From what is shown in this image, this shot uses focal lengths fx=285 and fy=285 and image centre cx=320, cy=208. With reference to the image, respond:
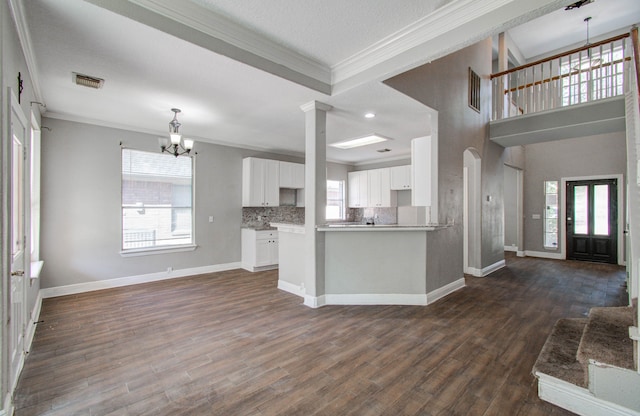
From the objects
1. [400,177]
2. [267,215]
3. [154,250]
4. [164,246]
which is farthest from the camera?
[400,177]

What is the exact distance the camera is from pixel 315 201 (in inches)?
145

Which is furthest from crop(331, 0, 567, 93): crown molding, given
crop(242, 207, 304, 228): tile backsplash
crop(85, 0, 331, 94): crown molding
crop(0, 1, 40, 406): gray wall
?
crop(242, 207, 304, 228): tile backsplash

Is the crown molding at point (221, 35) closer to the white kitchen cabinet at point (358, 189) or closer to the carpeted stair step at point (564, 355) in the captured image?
the carpeted stair step at point (564, 355)

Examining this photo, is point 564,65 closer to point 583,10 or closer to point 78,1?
point 583,10

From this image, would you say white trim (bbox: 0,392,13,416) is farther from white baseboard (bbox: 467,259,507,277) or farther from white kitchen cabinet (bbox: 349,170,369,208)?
white kitchen cabinet (bbox: 349,170,369,208)

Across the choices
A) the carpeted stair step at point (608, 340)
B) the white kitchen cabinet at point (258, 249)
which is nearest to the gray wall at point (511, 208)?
the carpeted stair step at point (608, 340)

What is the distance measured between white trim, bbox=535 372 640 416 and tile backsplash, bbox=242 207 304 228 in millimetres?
5322

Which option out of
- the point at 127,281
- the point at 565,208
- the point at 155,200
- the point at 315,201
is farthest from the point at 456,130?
the point at 127,281

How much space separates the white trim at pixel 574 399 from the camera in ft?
5.81

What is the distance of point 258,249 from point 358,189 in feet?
12.1

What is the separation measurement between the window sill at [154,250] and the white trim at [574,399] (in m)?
5.35

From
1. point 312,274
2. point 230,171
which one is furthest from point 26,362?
point 230,171

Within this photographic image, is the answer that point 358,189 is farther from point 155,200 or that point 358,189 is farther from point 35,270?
point 35,270

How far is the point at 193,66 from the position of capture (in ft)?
8.92
